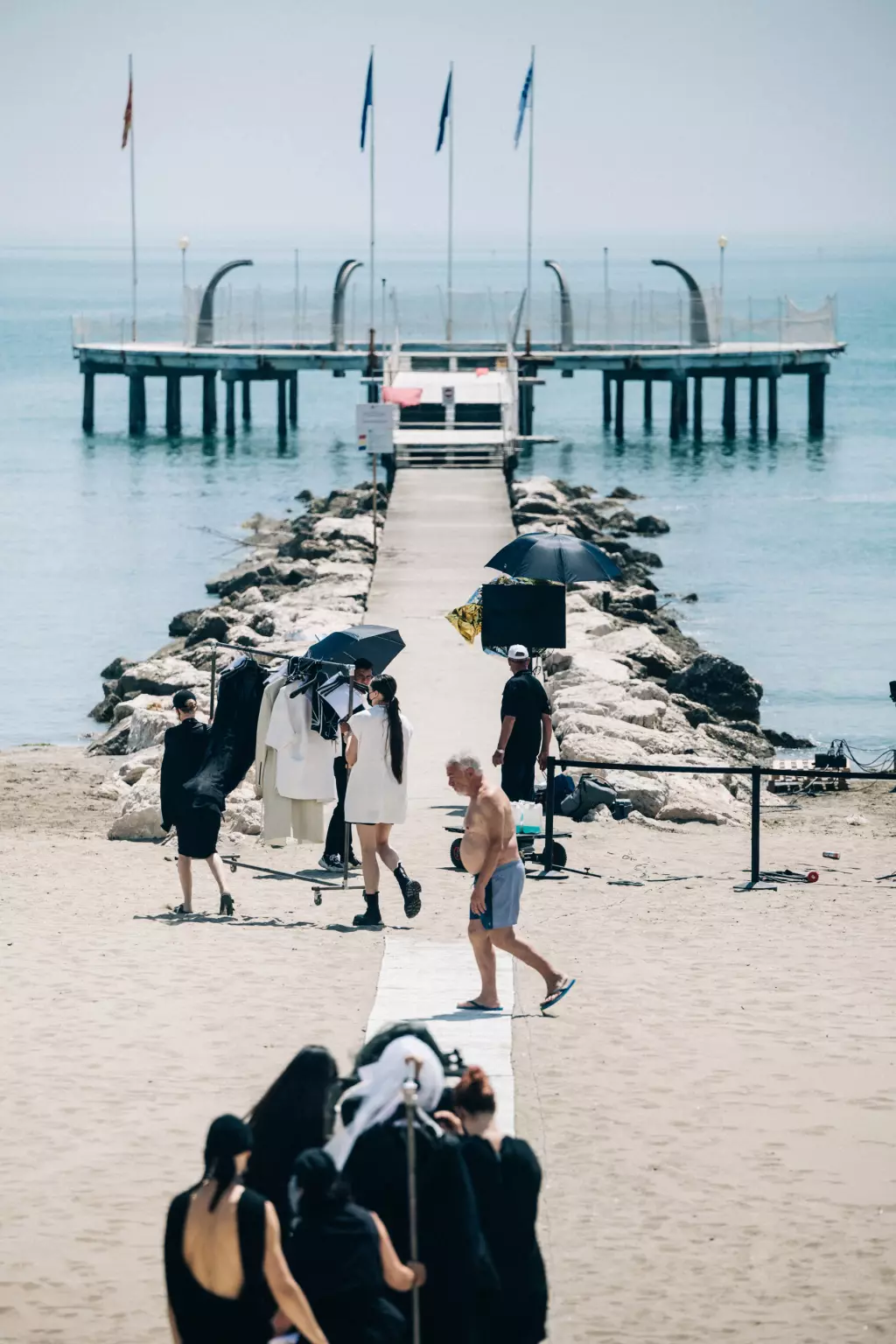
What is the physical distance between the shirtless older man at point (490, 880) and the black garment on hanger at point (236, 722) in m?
2.94

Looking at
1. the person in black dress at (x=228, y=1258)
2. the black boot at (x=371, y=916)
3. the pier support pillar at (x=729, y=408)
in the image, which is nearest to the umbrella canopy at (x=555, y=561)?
the black boot at (x=371, y=916)

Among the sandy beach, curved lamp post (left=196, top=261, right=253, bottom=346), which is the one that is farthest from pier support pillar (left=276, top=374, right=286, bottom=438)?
the sandy beach

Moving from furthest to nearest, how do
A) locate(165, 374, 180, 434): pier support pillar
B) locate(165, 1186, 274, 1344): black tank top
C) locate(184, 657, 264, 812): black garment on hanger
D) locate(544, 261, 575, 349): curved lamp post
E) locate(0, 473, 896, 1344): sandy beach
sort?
locate(165, 374, 180, 434): pier support pillar, locate(544, 261, 575, 349): curved lamp post, locate(184, 657, 264, 812): black garment on hanger, locate(0, 473, 896, 1344): sandy beach, locate(165, 1186, 274, 1344): black tank top

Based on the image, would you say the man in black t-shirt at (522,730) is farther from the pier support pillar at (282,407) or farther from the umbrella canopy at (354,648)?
the pier support pillar at (282,407)

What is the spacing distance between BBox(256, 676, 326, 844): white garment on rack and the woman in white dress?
3.98 feet

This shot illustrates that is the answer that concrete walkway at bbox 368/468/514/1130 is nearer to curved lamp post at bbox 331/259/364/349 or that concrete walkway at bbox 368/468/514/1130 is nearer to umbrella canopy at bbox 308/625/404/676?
umbrella canopy at bbox 308/625/404/676

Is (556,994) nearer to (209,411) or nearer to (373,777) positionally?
(373,777)

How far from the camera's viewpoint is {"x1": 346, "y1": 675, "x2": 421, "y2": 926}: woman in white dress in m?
11.8

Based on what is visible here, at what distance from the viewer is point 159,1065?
9.43 meters

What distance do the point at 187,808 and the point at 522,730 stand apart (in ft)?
8.27

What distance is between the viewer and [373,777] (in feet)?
38.6

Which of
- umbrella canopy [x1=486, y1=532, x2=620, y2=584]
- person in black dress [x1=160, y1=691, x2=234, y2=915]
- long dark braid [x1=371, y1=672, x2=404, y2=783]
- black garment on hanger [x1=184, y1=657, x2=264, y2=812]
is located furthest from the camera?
umbrella canopy [x1=486, y1=532, x2=620, y2=584]

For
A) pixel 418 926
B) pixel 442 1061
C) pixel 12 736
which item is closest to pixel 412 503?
pixel 12 736

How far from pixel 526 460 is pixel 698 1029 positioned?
1941 inches
